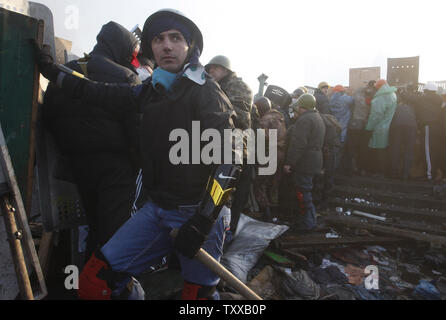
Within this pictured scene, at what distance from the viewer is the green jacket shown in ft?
23.2

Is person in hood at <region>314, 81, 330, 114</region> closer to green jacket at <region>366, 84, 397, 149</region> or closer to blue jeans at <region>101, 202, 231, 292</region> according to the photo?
green jacket at <region>366, 84, 397, 149</region>

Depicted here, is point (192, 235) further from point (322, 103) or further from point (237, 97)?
point (322, 103)

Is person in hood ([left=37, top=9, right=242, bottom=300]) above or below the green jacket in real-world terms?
below

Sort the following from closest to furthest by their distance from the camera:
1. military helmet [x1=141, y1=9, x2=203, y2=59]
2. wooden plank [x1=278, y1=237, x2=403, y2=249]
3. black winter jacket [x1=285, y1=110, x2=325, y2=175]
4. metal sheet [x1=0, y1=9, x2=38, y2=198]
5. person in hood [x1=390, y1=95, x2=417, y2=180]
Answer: military helmet [x1=141, y1=9, x2=203, y2=59] → metal sheet [x1=0, y1=9, x2=38, y2=198] → wooden plank [x1=278, y1=237, x2=403, y2=249] → black winter jacket [x1=285, y1=110, x2=325, y2=175] → person in hood [x1=390, y1=95, x2=417, y2=180]

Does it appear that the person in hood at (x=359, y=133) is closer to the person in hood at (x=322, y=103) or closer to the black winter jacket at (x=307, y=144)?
the person in hood at (x=322, y=103)

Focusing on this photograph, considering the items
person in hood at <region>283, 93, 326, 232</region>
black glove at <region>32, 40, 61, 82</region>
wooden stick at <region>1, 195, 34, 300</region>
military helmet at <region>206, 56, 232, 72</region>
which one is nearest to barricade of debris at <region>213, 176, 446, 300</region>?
person in hood at <region>283, 93, 326, 232</region>

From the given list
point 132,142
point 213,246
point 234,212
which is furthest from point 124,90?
point 234,212

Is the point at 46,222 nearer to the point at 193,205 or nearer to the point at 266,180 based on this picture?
the point at 193,205

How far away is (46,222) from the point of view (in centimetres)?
278

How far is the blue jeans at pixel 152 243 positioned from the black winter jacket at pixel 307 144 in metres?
3.53

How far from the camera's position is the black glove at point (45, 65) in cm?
229

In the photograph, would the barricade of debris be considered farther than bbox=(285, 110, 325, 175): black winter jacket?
No

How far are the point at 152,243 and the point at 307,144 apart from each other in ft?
13.0

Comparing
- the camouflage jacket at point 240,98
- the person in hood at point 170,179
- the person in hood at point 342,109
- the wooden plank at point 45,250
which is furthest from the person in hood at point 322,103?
the wooden plank at point 45,250
